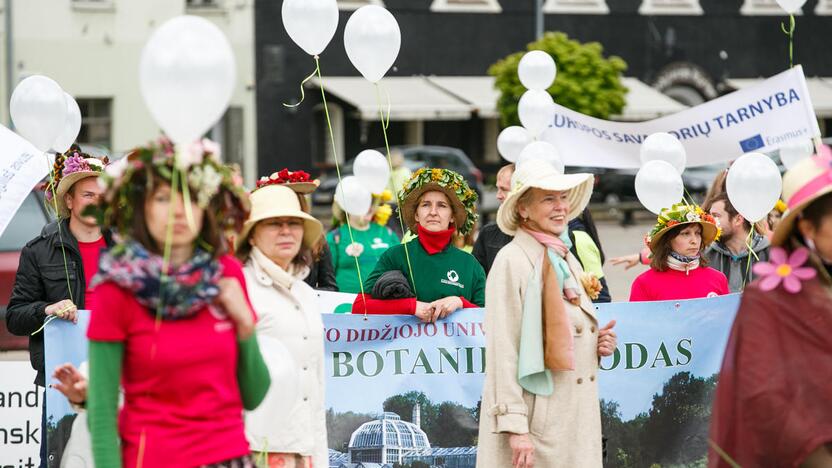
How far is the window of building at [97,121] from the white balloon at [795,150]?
935 inches

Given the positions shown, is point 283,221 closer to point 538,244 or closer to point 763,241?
point 538,244

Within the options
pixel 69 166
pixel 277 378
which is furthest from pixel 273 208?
pixel 69 166

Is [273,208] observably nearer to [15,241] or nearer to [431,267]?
[431,267]

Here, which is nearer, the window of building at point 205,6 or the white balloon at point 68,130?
the white balloon at point 68,130

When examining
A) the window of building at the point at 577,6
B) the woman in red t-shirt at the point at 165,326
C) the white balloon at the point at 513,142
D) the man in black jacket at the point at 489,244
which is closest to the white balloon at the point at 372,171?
the white balloon at the point at 513,142

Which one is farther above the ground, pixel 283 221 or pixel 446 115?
pixel 446 115

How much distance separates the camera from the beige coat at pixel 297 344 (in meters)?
5.18

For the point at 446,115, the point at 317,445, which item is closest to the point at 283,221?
the point at 317,445

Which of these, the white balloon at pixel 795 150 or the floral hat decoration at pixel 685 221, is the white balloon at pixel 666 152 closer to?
the white balloon at pixel 795 150

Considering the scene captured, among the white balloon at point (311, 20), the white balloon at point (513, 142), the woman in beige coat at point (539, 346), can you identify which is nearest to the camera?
the woman in beige coat at point (539, 346)

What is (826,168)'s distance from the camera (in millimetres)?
4070

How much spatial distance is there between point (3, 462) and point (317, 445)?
312cm

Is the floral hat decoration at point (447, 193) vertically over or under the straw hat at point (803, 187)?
over

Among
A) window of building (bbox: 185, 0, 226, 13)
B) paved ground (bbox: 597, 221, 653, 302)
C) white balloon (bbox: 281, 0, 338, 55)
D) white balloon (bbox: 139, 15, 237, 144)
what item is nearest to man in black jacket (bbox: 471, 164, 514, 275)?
white balloon (bbox: 281, 0, 338, 55)
